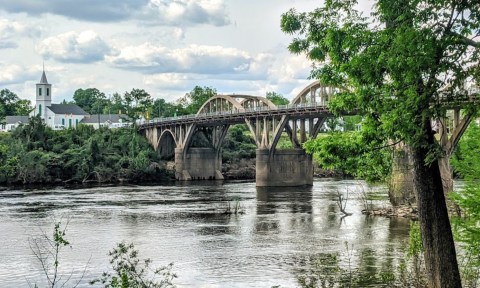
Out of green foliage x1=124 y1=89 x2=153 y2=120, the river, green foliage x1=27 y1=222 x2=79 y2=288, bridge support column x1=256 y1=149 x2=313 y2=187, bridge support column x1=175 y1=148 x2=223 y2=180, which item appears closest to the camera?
green foliage x1=27 y1=222 x2=79 y2=288

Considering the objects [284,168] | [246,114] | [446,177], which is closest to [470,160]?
[446,177]

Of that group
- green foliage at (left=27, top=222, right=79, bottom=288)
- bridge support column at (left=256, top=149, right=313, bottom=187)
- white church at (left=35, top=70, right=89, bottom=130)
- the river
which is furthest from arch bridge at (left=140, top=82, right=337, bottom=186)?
white church at (left=35, top=70, right=89, bottom=130)

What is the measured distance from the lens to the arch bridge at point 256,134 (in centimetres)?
8662

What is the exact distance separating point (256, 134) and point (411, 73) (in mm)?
78004

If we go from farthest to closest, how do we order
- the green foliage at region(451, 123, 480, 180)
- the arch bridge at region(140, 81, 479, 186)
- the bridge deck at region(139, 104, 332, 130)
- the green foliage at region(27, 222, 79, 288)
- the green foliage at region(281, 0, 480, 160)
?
the arch bridge at region(140, 81, 479, 186) → the bridge deck at region(139, 104, 332, 130) → the green foliage at region(27, 222, 79, 288) → the green foliage at region(451, 123, 480, 180) → the green foliage at region(281, 0, 480, 160)

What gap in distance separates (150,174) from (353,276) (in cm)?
8206

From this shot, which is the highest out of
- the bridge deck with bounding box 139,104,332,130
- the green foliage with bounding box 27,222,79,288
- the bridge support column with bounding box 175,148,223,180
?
the bridge deck with bounding box 139,104,332,130

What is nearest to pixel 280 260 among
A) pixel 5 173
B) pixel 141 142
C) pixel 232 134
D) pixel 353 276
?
pixel 353 276

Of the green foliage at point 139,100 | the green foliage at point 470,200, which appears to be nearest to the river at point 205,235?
the green foliage at point 470,200

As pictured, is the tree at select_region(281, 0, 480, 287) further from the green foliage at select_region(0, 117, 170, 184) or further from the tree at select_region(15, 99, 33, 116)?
the tree at select_region(15, 99, 33, 116)

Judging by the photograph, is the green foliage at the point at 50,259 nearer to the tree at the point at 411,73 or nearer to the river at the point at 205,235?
the river at the point at 205,235

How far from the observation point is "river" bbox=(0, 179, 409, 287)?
2891 cm

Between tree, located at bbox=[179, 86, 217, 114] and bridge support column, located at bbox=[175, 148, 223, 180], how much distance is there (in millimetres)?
54641

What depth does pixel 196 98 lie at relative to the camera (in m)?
178
